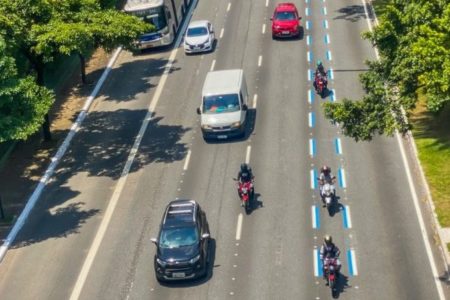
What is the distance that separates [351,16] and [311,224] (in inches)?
1232

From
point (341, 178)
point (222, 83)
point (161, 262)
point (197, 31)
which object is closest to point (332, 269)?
point (161, 262)

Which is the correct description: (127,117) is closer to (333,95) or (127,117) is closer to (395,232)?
(333,95)

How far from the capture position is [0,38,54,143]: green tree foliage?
3453 cm

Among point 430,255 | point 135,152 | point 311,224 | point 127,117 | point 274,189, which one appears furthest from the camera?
point 127,117

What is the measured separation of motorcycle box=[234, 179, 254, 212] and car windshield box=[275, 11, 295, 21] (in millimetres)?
24703

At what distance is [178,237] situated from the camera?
29.9m

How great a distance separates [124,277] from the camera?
101 ft

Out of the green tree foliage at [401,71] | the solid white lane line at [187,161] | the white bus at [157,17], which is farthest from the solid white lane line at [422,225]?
the white bus at [157,17]

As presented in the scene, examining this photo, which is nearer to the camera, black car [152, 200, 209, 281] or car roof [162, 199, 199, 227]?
black car [152, 200, 209, 281]

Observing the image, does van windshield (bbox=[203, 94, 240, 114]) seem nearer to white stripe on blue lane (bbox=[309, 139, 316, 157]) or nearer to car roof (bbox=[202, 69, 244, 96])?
car roof (bbox=[202, 69, 244, 96])

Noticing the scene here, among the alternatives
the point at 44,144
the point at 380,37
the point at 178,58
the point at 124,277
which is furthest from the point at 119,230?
the point at 178,58

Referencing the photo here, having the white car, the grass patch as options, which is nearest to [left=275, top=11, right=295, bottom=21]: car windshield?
the white car

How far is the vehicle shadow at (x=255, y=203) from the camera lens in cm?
3494

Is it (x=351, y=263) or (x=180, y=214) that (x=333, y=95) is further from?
(x=180, y=214)
